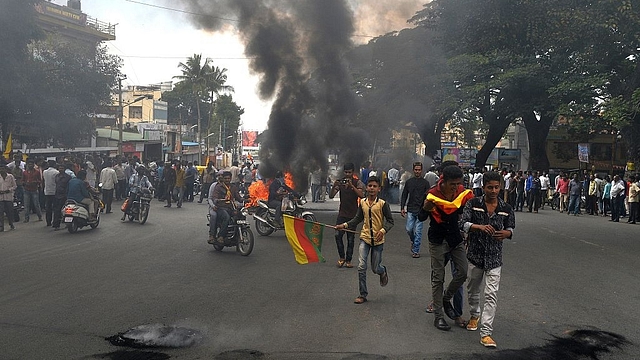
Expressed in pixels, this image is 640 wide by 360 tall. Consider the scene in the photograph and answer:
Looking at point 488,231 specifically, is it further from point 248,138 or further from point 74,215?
point 248,138

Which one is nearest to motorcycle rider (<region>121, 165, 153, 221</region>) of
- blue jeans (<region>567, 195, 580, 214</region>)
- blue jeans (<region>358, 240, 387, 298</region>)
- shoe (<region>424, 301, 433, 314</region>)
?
blue jeans (<region>358, 240, 387, 298</region>)

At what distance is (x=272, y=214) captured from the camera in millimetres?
13172

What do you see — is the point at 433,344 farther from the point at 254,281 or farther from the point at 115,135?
the point at 115,135

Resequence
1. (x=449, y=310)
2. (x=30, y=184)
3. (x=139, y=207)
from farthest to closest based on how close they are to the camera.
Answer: (x=139, y=207), (x=30, y=184), (x=449, y=310)

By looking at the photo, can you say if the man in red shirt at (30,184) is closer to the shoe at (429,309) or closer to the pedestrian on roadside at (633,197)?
the shoe at (429,309)

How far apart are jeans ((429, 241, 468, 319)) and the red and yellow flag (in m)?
2.24

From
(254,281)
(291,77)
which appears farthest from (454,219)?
(291,77)

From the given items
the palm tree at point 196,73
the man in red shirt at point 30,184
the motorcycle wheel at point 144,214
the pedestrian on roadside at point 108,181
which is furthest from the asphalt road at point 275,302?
the palm tree at point 196,73

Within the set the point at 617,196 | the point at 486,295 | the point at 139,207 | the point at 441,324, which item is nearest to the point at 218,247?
the point at 139,207

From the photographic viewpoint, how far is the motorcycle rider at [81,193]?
1331 centimetres

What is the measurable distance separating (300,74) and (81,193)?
22.5 ft

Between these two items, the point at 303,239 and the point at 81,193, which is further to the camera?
the point at 81,193

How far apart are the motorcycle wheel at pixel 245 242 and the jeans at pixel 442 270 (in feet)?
16.4

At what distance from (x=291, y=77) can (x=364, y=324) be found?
1200 centimetres
